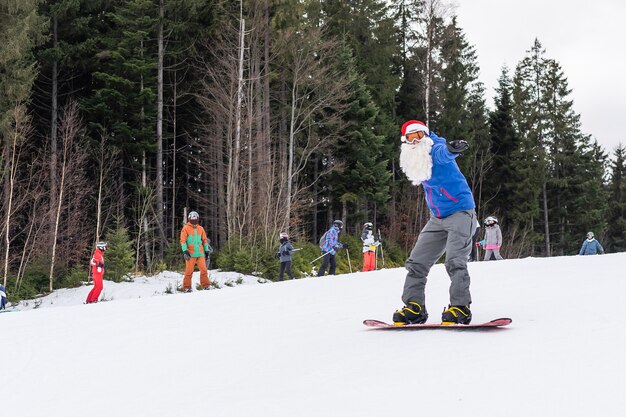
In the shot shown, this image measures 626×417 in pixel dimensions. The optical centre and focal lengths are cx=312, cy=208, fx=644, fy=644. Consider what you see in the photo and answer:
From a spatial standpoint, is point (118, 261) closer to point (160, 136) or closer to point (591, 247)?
point (160, 136)

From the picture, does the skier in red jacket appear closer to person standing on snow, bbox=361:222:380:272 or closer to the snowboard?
person standing on snow, bbox=361:222:380:272

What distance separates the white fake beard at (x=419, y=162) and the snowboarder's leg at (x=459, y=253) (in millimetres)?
434

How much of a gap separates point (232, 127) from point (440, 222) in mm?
21563

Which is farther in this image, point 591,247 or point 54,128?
point 54,128

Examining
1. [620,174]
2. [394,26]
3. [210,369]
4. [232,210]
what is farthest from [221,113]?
[620,174]

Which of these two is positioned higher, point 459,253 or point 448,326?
point 459,253

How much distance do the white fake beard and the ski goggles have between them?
0.05 metres

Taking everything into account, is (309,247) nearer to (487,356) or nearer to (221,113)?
(221,113)

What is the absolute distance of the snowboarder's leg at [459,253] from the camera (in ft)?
17.4

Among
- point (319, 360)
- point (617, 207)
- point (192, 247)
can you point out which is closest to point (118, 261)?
point (192, 247)

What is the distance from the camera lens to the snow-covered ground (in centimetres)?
339

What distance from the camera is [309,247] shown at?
25594 mm

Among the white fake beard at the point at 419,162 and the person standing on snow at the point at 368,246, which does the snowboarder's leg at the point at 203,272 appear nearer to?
the person standing on snow at the point at 368,246

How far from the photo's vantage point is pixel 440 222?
18.2 feet
